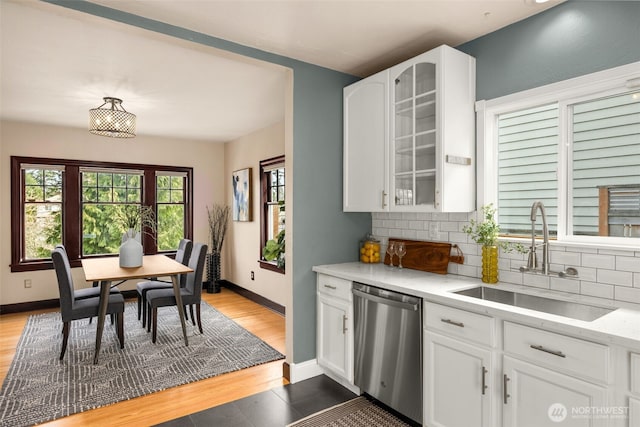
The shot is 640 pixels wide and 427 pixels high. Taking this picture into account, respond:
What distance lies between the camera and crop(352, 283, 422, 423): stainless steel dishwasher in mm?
2281

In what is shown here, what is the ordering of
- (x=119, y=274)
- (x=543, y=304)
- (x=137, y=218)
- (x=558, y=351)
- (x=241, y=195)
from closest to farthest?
(x=558, y=351) < (x=543, y=304) < (x=119, y=274) < (x=137, y=218) < (x=241, y=195)

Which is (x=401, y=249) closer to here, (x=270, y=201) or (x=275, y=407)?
(x=275, y=407)

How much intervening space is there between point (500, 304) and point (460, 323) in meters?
0.23

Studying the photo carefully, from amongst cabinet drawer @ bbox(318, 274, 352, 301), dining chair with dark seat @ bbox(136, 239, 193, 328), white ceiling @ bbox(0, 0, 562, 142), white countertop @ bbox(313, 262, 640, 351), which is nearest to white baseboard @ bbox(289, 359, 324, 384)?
cabinet drawer @ bbox(318, 274, 352, 301)

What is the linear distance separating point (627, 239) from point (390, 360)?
4.89ft

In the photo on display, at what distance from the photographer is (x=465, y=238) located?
271cm

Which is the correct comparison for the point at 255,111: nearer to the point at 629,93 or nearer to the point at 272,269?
the point at 272,269

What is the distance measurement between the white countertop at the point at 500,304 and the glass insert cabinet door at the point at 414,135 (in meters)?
0.55

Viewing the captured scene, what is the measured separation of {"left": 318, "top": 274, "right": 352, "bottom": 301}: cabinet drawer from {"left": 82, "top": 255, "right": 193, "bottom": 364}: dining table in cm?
157

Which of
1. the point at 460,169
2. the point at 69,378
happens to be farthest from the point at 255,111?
the point at 69,378

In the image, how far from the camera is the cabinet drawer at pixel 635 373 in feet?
4.65

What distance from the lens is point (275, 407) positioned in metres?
2.65

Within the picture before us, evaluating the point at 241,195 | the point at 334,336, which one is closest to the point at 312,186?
the point at 334,336

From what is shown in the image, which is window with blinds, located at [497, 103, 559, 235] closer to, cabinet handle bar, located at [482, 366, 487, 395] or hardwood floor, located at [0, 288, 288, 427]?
cabinet handle bar, located at [482, 366, 487, 395]
